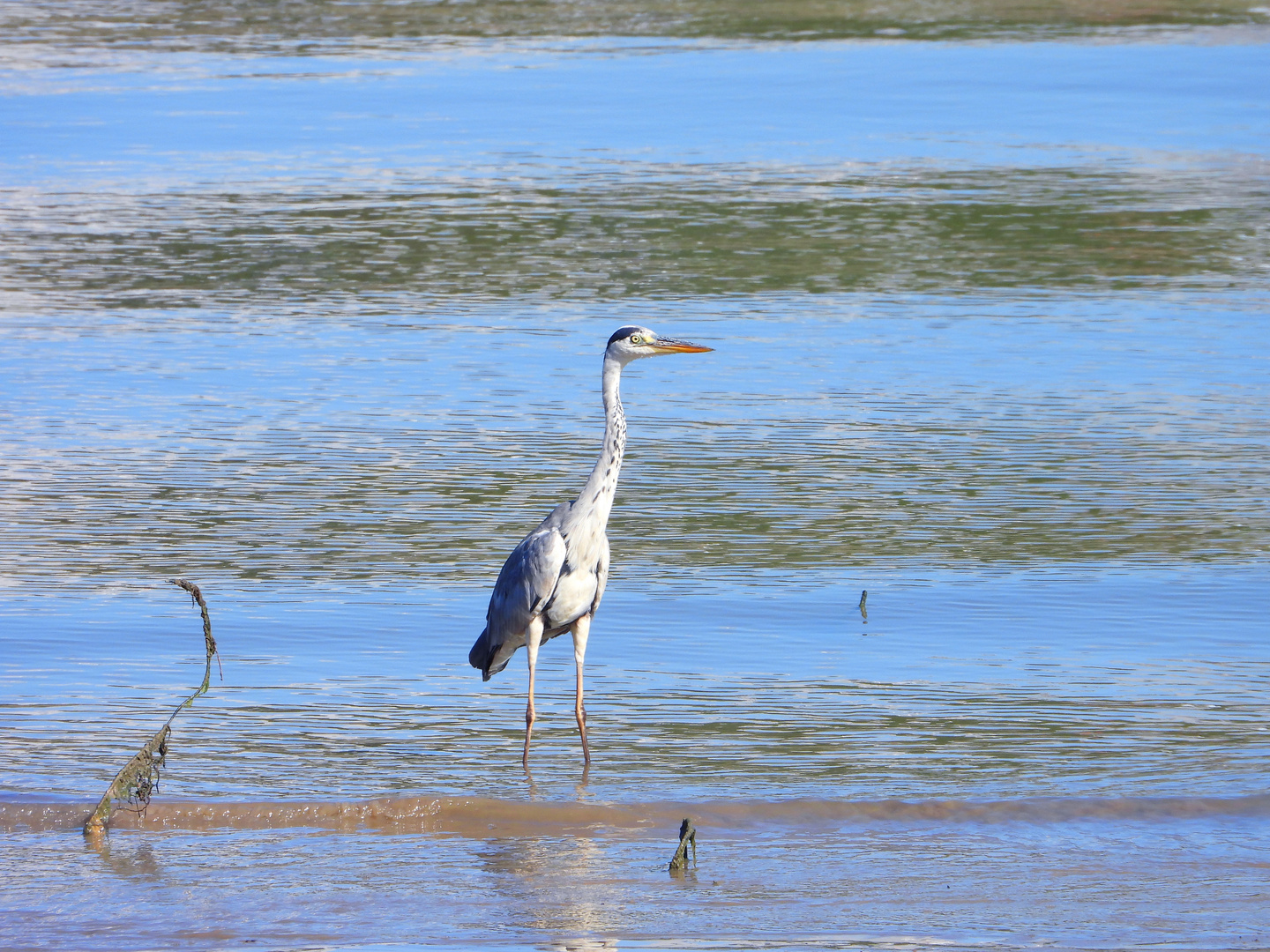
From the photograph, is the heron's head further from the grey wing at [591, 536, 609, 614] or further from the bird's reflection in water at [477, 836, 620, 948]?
the bird's reflection in water at [477, 836, 620, 948]

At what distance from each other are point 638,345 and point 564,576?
1.10 metres

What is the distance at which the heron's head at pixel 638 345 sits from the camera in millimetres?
8625

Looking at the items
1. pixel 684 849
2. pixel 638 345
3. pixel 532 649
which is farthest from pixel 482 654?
pixel 684 849

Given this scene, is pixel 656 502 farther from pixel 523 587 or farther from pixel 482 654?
pixel 523 587

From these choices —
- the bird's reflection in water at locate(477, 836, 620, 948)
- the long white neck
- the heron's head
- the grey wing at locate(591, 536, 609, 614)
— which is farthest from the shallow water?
the heron's head

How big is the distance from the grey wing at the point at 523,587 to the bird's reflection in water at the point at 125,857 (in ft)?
5.95

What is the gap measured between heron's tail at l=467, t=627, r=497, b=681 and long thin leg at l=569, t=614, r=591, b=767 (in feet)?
1.18

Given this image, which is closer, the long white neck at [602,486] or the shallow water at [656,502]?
the shallow water at [656,502]

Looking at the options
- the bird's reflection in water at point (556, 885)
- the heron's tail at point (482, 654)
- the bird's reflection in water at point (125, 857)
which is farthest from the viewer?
the heron's tail at point (482, 654)

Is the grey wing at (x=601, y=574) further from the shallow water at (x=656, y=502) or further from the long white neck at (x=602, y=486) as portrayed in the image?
the shallow water at (x=656, y=502)

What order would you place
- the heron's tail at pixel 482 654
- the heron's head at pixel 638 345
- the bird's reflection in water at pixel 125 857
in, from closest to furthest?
1. the bird's reflection in water at pixel 125 857
2. the heron's tail at pixel 482 654
3. the heron's head at pixel 638 345

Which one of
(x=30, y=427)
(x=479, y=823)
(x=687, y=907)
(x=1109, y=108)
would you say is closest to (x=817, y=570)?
(x=479, y=823)

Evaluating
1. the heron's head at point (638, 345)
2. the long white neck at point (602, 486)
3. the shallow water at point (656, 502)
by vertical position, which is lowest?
the shallow water at point (656, 502)

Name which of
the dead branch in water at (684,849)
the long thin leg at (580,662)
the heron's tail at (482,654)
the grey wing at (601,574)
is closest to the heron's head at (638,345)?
the grey wing at (601,574)
